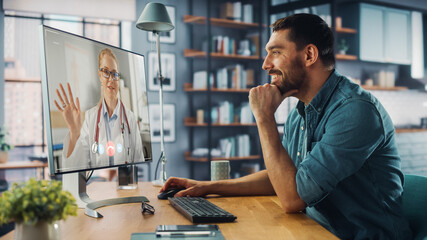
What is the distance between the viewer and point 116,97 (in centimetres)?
143

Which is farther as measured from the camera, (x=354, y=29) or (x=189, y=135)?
(x=354, y=29)

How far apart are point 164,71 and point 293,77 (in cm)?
389

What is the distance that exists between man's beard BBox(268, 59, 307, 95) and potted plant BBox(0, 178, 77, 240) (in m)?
0.97

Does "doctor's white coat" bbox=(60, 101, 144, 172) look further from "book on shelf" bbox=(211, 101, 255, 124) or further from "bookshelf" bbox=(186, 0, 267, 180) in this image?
"book on shelf" bbox=(211, 101, 255, 124)

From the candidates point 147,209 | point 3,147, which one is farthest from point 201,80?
point 147,209

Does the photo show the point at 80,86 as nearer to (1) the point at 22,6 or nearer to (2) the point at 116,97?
(2) the point at 116,97

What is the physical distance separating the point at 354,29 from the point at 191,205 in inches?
212

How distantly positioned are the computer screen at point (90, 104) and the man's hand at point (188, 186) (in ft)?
0.46

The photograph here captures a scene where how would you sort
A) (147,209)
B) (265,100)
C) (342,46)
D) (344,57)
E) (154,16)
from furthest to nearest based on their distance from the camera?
1. (342,46)
2. (344,57)
3. (154,16)
4. (265,100)
5. (147,209)

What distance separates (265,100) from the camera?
1.51 meters

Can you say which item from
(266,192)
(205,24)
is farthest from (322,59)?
(205,24)

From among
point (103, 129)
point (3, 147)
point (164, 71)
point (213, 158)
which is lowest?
point (213, 158)

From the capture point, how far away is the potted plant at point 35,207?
743 millimetres

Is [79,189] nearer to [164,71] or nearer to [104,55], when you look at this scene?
[104,55]
